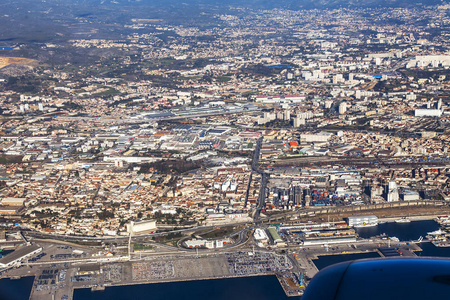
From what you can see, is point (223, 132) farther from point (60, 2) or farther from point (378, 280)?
point (60, 2)

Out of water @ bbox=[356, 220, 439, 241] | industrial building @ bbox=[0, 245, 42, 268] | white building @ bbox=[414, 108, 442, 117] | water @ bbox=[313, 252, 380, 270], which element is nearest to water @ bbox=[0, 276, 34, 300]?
industrial building @ bbox=[0, 245, 42, 268]

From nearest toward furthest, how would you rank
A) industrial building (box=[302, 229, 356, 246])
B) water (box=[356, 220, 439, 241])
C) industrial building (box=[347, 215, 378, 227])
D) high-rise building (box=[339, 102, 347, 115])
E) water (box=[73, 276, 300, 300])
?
water (box=[73, 276, 300, 300]) < industrial building (box=[302, 229, 356, 246]) < water (box=[356, 220, 439, 241]) < industrial building (box=[347, 215, 378, 227]) < high-rise building (box=[339, 102, 347, 115])

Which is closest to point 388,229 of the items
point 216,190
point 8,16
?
point 216,190

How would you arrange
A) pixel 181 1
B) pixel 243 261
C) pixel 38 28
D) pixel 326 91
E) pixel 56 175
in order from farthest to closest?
pixel 181 1, pixel 38 28, pixel 326 91, pixel 56 175, pixel 243 261

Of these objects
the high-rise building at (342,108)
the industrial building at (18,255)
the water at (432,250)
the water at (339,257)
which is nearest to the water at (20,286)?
the industrial building at (18,255)

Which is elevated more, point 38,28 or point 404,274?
point 404,274

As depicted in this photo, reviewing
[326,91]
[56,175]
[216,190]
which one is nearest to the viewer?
[216,190]

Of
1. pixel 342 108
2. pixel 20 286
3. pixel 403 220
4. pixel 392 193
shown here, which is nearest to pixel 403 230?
pixel 403 220

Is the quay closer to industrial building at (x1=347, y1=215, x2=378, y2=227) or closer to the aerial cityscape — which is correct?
the aerial cityscape
